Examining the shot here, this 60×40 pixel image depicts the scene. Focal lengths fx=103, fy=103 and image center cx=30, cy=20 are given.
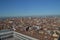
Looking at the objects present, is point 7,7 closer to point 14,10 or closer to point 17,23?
point 14,10

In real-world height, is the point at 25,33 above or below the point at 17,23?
below

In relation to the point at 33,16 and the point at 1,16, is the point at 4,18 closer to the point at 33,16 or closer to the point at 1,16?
the point at 1,16

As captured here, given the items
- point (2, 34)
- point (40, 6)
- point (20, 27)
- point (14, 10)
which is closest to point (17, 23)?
point (20, 27)

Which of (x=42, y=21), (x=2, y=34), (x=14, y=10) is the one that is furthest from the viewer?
(x=14, y=10)

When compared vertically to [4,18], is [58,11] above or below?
above

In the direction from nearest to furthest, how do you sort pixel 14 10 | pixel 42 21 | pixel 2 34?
pixel 2 34
pixel 42 21
pixel 14 10

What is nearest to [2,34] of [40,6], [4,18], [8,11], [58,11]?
[4,18]

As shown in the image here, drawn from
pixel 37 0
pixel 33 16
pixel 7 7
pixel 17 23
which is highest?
pixel 37 0

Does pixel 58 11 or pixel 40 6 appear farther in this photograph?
pixel 40 6

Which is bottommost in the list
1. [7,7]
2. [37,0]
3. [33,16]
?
[33,16]
